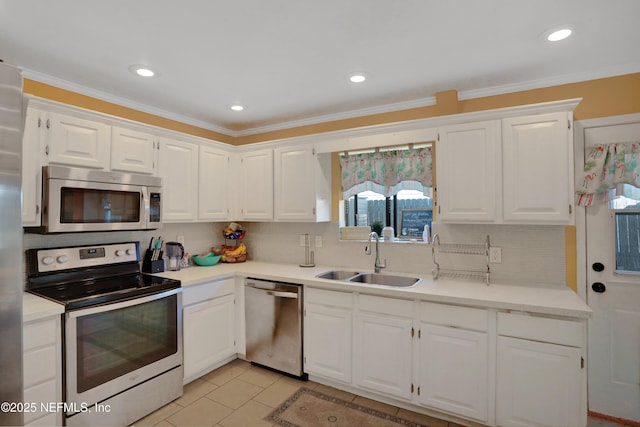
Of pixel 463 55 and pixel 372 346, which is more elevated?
pixel 463 55

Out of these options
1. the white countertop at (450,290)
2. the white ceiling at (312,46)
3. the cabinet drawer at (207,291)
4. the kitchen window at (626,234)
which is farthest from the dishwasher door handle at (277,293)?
the kitchen window at (626,234)

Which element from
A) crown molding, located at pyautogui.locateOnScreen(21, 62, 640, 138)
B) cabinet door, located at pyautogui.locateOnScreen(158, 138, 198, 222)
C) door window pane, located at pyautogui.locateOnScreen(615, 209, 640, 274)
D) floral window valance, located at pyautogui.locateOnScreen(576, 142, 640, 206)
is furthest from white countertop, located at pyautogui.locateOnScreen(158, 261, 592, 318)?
crown molding, located at pyautogui.locateOnScreen(21, 62, 640, 138)

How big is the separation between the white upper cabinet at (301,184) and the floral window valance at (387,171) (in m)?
0.23

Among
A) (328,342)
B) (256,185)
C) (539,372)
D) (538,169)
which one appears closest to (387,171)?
(538,169)

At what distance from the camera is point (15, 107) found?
84cm

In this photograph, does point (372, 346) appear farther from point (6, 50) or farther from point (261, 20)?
point (6, 50)

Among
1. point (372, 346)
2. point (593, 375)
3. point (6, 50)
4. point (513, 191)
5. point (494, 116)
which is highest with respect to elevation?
point (6, 50)

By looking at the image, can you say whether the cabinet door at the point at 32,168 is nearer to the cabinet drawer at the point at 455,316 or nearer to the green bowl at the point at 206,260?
the green bowl at the point at 206,260

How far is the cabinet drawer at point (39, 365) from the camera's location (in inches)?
70.7

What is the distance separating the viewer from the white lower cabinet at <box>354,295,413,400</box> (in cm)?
237

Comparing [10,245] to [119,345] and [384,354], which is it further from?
[384,354]

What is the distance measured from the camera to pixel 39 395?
1.83m

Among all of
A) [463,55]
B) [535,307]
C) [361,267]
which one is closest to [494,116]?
[463,55]

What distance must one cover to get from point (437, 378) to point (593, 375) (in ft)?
3.91
